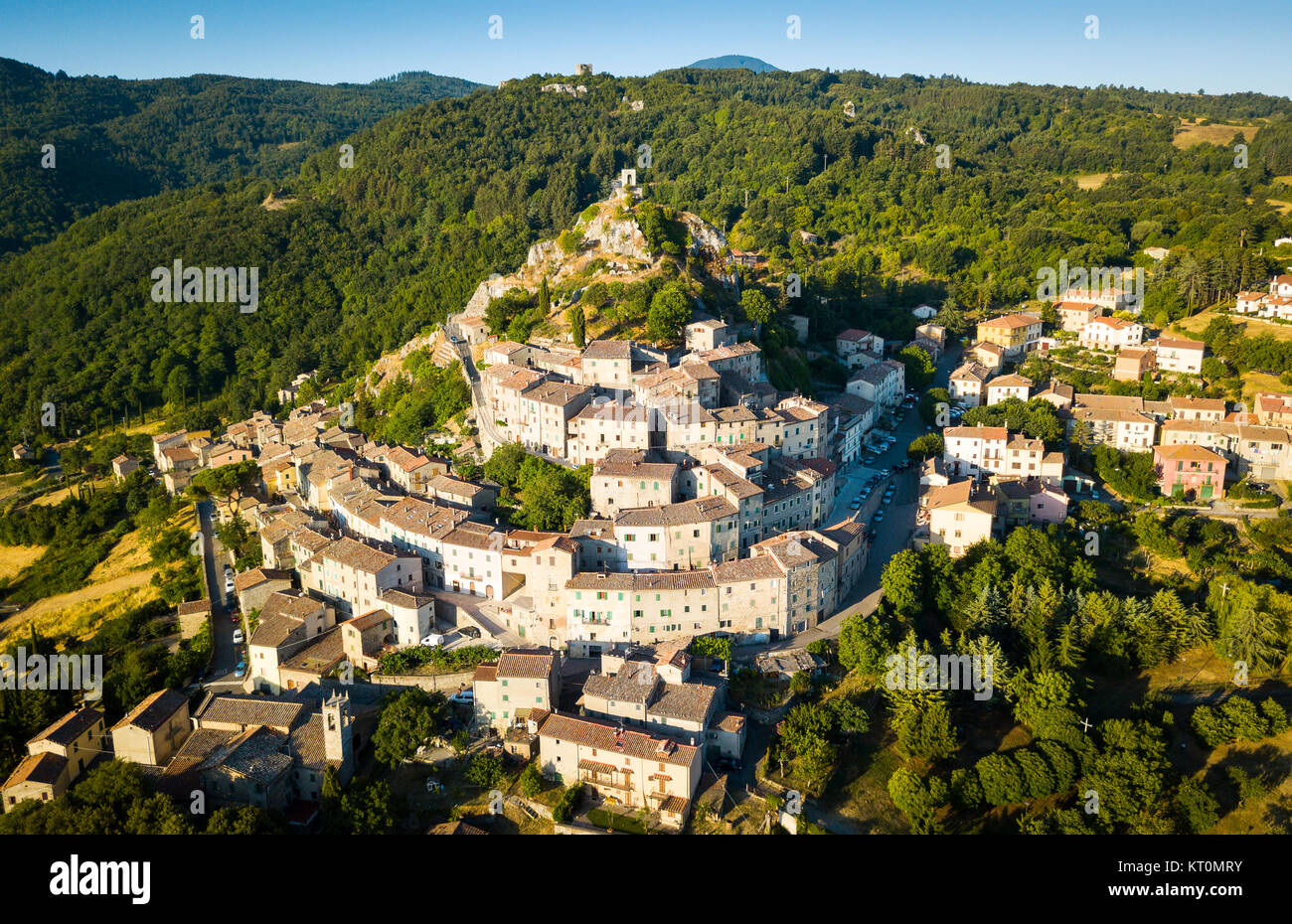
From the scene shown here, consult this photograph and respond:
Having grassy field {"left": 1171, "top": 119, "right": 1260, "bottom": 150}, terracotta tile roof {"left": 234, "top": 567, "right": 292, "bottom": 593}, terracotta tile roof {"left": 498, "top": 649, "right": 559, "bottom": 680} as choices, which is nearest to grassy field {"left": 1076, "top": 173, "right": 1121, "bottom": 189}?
grassy field {"left": 1171, "top": 119, "right": 1260, "bottom": 150}

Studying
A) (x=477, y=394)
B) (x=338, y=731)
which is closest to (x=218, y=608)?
(x=338, y=731)

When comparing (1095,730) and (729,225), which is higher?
(729,225)

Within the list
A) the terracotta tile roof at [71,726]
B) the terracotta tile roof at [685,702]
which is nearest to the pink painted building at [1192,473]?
the terracotta tile roof at [685,702]

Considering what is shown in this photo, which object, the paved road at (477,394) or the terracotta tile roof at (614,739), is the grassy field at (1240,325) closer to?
the paved road at (477,394)

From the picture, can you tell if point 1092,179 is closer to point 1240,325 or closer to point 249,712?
point 1240,325

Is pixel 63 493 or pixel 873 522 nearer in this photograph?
pixel 873 522

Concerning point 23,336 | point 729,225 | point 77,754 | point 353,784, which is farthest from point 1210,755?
point 23,336

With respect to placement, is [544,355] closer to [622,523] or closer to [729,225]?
[622,523]
